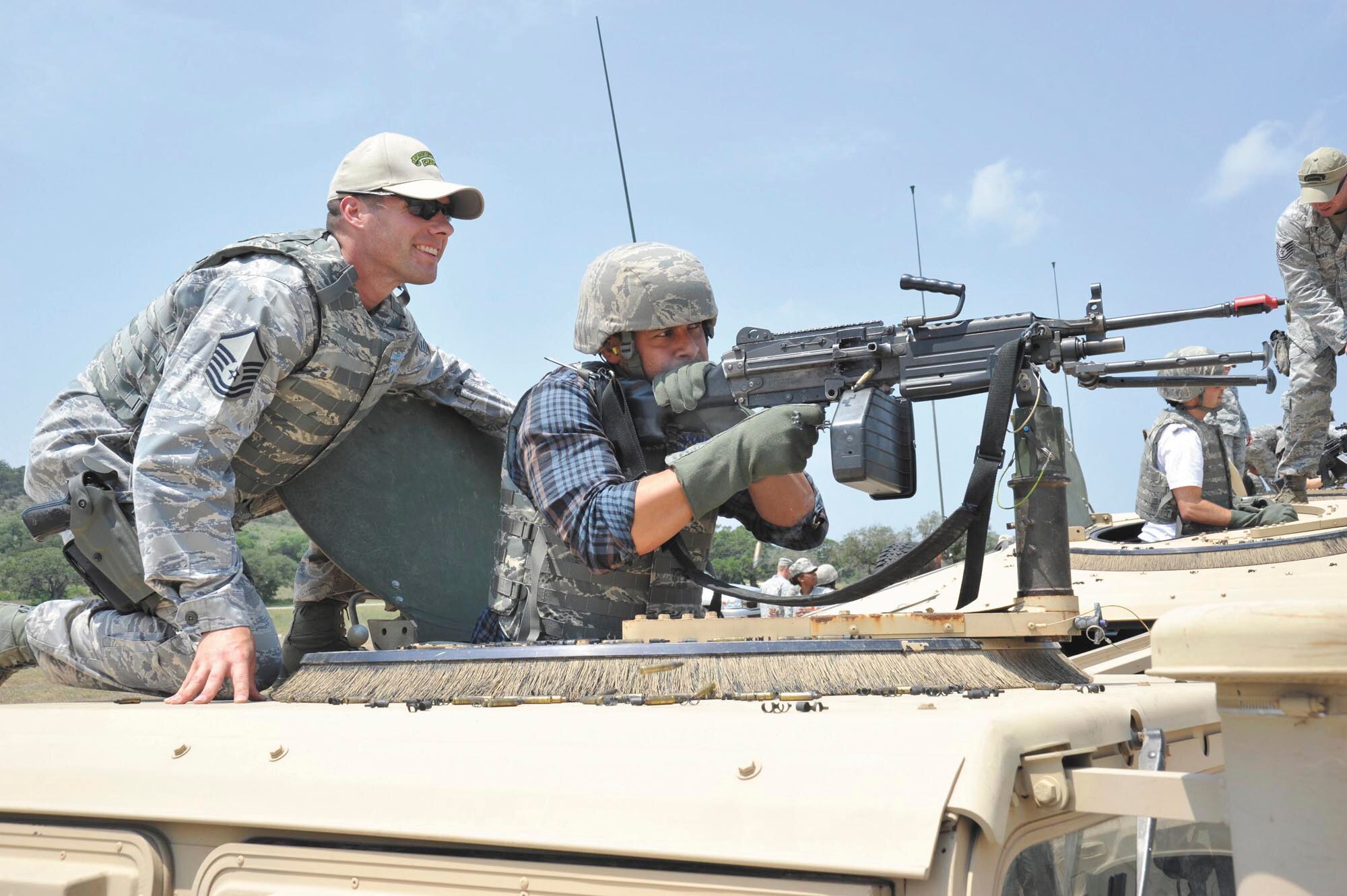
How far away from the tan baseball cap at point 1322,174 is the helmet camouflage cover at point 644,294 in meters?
4.64

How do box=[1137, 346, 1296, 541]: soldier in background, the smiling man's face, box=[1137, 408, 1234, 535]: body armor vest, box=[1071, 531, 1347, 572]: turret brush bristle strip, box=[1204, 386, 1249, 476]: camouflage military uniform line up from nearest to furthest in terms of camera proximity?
the smiling man's face → box=[1071, 531, 1347, 572]: turret brush bristle strip → box=[1137, 346, 1296, 541]: soldier in background → box=[1137, 408, 1234, 535]: body armor vest → box=[1204, 386, 1249, 476]: camouflage military uniform

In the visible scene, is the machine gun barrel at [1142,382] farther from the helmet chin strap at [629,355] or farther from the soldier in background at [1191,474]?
the soldier in background at [1191,474]

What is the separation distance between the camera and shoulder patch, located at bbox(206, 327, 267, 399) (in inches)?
127

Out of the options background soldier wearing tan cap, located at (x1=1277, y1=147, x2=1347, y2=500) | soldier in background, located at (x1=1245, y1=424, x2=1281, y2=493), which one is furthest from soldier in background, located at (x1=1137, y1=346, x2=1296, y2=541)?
soldier in background, located at (x1=1245, y1=424, x2=1281, y2=493)

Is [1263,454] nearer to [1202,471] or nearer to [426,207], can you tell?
[1202,471]

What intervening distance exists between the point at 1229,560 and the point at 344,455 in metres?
3.34

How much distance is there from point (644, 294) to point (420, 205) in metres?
0.81

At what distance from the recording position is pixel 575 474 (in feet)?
9.81

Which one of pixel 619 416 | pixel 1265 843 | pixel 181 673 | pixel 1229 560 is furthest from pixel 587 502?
pixel 1229 560

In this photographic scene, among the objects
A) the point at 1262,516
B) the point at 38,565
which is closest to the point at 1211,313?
the point at 1262,516

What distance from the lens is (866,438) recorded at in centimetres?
276

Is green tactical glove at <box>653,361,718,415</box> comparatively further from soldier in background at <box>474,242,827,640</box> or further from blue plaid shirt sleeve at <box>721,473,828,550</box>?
blue plaid shirt sleeve at <box>721,473,828,550</box>

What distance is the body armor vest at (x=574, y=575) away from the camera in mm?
3209

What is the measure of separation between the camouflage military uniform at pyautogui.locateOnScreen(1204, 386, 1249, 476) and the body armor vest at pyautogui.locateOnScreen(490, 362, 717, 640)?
5533mm
